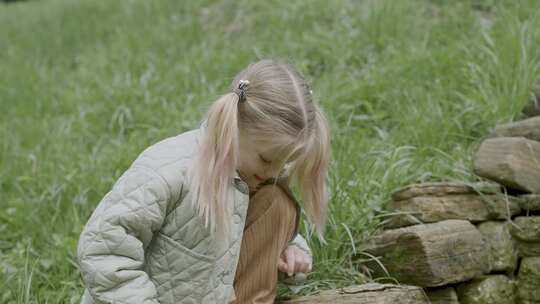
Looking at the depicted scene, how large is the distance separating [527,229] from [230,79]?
1.90 m

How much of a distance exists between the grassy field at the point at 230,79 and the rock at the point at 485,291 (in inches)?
14.0

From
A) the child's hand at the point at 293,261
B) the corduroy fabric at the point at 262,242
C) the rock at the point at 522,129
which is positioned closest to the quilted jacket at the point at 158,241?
the corduroy fabric at the point at 262,242

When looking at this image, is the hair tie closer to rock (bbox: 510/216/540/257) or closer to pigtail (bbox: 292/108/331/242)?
pigtail (bbox: 292/108/331/242)

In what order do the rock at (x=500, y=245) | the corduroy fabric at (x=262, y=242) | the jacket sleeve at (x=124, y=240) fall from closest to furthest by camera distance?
1. the jacket sleeve at (x=124, y=240)
2. the corduroy fabric at (x=262, y=242)
3. the rock at (x=500, y=245)

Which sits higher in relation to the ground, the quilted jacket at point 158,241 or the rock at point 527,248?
the quilted jacket at point 158,241

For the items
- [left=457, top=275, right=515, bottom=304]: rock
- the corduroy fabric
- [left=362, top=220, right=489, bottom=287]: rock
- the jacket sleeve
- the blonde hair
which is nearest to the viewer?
the jacket sleeve

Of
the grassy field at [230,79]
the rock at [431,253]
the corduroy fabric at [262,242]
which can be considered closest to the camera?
the corduroy fabric at [262,242]

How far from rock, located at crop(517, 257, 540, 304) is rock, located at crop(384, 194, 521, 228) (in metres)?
0.19

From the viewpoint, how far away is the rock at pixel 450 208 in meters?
2.47

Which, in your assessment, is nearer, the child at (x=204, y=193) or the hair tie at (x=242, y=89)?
the child at (x=204, y=193)

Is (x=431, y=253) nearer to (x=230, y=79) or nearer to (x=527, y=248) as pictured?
(x=527, y=248)

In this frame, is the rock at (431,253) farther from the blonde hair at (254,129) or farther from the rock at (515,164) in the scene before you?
the blonde hair at (254,129)

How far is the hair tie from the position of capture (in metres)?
1.78

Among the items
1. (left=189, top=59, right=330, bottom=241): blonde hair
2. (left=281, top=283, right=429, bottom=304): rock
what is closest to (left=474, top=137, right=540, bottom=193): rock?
(left=281, top=283, right=429, bottom=304): rock
